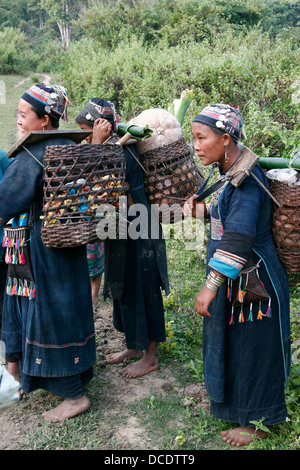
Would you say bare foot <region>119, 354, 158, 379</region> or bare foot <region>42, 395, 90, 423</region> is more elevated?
bare foot <region>119, 354, 158, 379</region>

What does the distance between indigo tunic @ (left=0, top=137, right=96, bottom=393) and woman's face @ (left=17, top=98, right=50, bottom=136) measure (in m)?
0.17

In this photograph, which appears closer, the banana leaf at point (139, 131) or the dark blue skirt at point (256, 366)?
the dark blue skirt at point (256, 366)

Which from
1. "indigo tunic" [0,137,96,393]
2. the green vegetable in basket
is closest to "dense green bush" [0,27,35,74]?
the green vegetable in basket

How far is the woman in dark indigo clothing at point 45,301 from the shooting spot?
2684mm

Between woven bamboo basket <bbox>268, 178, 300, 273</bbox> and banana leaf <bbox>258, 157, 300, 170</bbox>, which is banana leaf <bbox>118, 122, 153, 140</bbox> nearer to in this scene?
banana leaf <bbox>258, 157, 300, 170</bbox>

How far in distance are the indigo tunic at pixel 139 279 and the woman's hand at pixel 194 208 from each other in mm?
463

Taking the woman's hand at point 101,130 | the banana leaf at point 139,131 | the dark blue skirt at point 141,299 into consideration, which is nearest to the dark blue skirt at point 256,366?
the dark blue skirt at point 141,299

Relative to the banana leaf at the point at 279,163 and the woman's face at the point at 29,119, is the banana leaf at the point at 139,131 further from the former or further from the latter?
the banana leaf at the point at 279,163

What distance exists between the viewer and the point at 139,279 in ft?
11.3

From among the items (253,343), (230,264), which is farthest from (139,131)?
(253,343)

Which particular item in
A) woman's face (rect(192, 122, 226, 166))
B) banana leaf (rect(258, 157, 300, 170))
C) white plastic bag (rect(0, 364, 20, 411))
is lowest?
white plastic bag (rect(0, 364, 20, 411))

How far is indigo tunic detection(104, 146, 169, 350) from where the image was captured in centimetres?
341
